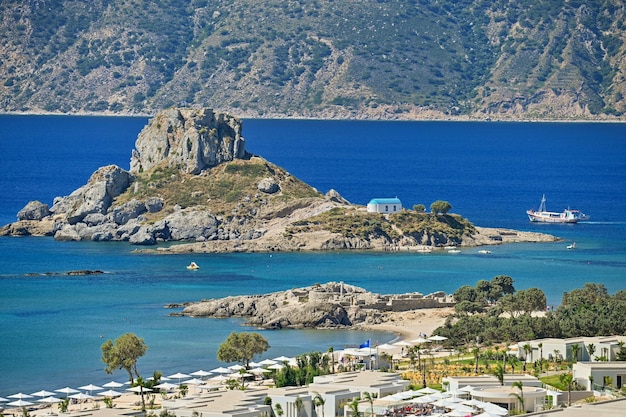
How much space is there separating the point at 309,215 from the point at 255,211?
5300mm

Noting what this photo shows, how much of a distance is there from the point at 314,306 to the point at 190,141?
5714cm

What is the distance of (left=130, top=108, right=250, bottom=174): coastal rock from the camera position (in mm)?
157625

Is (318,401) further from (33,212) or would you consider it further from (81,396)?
(33,212)

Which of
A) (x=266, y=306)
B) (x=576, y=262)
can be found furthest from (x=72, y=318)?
(x=576, y=262)

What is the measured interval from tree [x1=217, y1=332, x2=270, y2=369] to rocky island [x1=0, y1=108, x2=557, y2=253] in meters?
53.8

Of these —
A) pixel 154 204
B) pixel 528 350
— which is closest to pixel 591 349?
pixel 528 350

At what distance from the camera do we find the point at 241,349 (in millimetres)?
85125

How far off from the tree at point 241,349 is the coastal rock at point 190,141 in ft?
239

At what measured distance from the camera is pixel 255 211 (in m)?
150

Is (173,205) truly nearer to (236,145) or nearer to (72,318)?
(236,145)

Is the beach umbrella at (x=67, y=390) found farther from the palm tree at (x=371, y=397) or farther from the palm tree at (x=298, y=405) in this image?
the palm tree at (x=371, y=397)

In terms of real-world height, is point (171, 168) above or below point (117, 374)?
above

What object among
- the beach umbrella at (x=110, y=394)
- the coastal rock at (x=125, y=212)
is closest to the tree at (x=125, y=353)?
the beach umbrella at (x=110, y=394)

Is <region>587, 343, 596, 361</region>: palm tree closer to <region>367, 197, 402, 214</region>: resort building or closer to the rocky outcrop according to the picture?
the rocky outcrop
